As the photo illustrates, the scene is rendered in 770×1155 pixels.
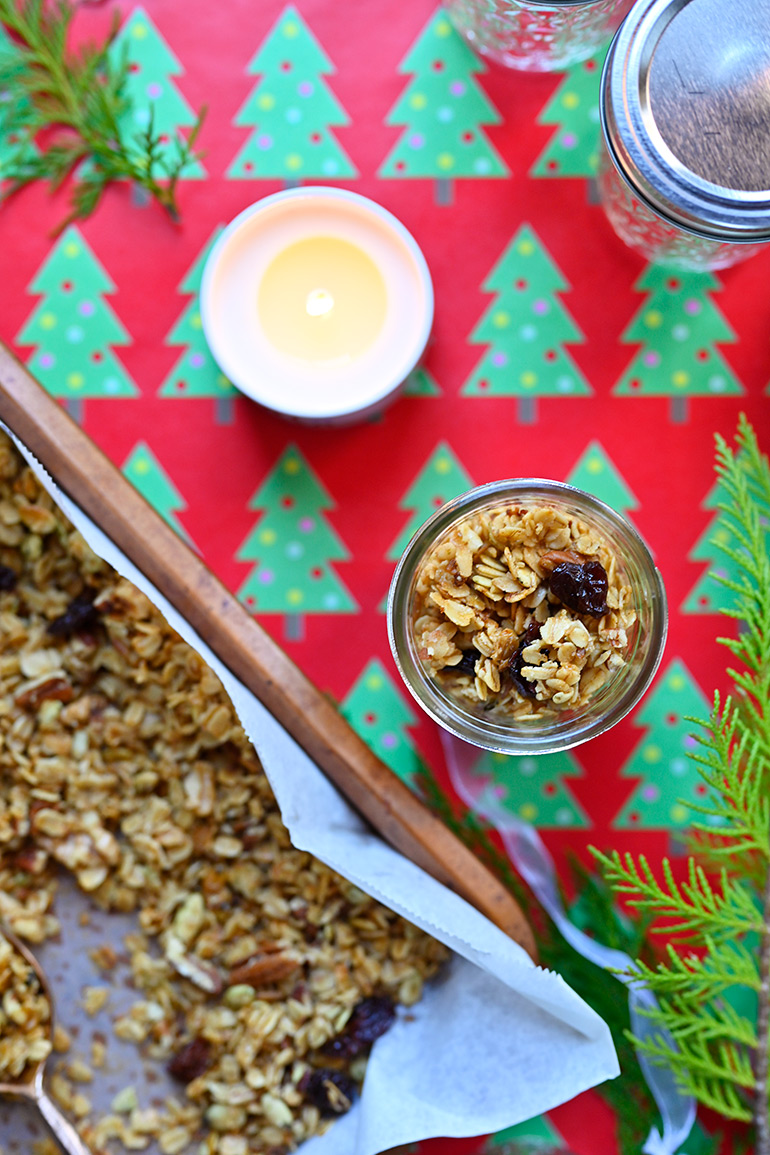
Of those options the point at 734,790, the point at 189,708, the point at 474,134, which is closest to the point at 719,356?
the point at 474,134

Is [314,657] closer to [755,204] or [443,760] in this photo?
[443,760]

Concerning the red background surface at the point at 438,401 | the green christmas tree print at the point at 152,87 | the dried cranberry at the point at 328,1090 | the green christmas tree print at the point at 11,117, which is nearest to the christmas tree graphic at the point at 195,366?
the red background surface at the point at 438,401

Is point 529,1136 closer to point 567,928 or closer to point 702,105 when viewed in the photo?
point 567,928

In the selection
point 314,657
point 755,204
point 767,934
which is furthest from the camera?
point 314,657

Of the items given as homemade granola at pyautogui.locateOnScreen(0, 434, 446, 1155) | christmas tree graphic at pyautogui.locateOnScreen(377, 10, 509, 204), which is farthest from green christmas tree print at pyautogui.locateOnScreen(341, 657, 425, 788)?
christmas tree graphic at pyautogui.locateOnScreen(377, 10, 509, 204)

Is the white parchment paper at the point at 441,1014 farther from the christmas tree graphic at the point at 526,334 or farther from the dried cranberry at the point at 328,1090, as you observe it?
the christmas tree graphic at the point at 526,334

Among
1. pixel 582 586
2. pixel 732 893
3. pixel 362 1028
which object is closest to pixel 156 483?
pixel 582 586
